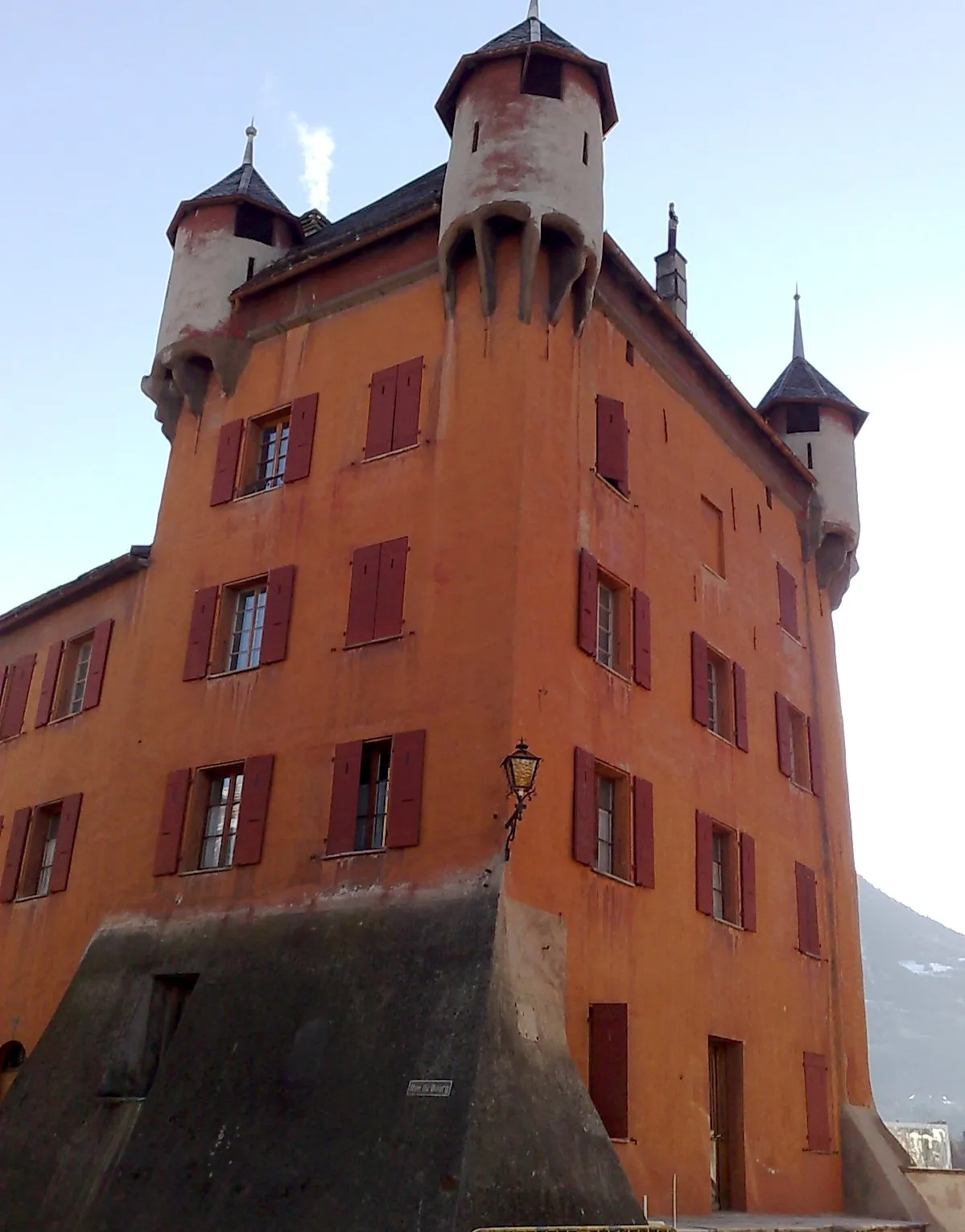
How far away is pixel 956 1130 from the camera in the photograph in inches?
5832

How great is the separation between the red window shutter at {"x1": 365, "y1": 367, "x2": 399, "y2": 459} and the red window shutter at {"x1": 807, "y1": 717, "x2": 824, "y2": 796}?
10.8 m

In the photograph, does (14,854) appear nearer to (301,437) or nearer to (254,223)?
(301,437)

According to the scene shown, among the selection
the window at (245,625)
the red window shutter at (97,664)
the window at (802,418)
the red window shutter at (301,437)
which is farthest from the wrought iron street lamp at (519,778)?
the window at (802,418)

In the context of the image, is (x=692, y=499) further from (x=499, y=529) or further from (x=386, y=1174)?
(x=386, y=1174)

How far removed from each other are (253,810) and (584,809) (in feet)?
15.4

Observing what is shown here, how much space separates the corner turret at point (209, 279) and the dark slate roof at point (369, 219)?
50 centimetres

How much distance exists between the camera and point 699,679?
67.2 feet

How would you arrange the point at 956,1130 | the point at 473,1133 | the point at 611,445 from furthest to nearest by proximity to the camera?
the point at 956,1130, the point at 611,445, the point at 473,1133

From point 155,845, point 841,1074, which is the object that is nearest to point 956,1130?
point 841,1074

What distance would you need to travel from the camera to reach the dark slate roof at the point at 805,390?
91.2ft

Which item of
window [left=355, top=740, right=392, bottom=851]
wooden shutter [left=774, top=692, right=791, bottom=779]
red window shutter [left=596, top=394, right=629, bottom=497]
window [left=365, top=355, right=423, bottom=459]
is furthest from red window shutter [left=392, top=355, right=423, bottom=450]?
wooden shutter [left=774, top=692, right=791, bottom=779]

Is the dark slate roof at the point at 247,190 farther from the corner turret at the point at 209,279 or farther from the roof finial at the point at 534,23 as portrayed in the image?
the roof finial at the point at 534,23

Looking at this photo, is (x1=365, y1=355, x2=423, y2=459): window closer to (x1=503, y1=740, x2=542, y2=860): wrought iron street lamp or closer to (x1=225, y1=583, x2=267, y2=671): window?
(x1=225, y1=583, x2=267, y2=671): window

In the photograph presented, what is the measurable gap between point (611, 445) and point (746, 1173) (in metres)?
A: 11.3
